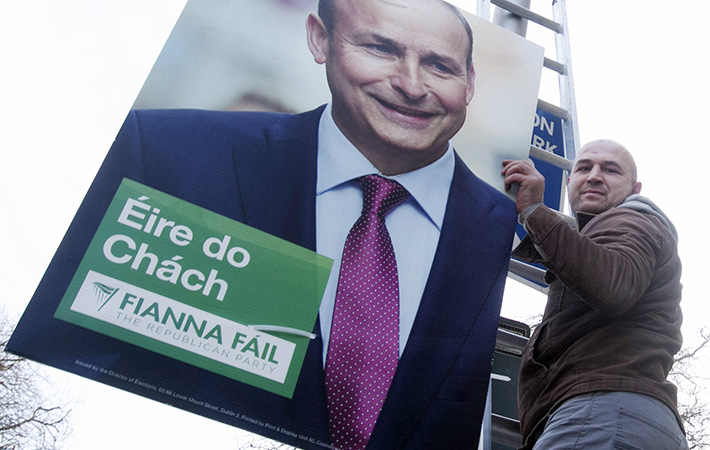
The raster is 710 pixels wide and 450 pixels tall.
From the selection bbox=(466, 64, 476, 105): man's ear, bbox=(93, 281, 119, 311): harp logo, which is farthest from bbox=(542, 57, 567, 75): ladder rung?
bbox=(93, 281, 119, 311): harp logo

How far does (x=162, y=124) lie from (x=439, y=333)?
0.96 m

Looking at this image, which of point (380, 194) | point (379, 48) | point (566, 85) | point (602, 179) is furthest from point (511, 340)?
point (566, 85)

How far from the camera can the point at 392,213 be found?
5.88 ft

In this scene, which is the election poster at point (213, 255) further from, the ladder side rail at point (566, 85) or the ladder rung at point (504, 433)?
the ladder side rail at point (566, 85)

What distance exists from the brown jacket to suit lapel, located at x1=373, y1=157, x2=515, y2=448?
0.70 feet

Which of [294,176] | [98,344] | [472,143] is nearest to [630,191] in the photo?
[472,143]

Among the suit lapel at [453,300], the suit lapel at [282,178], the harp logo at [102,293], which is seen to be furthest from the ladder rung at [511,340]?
the harp logo at [102,293]

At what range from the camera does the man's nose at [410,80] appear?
1.93m

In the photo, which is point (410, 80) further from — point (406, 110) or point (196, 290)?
point (196, 290)

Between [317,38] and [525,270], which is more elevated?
[317,38]

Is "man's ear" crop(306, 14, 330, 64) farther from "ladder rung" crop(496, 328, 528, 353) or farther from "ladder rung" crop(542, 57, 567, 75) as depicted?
"ladder rung" crop(542, 57, 567, 75)

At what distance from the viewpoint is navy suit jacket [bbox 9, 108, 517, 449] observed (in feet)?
4.44

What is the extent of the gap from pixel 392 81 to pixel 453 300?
724 millimetres

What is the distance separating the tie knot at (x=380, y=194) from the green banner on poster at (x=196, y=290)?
303 millimetres
